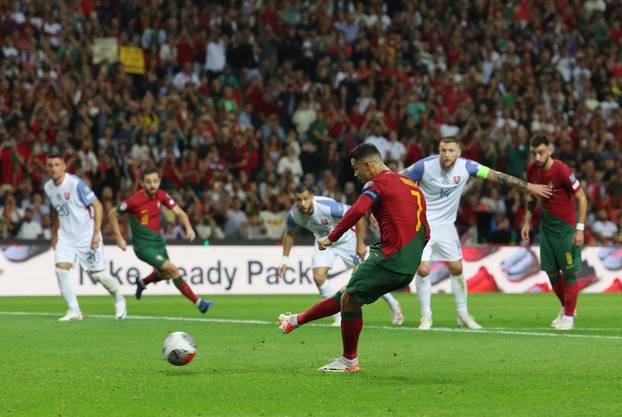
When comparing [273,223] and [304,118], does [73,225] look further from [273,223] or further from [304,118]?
[304,118]

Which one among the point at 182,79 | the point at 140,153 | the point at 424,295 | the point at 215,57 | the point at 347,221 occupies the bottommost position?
the point at 424,295

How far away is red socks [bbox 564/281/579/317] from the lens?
16.0 metres

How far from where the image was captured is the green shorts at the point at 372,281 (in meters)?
10.4

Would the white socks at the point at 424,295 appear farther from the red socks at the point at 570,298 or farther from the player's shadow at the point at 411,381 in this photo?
the player's shadow at the point at 411,381

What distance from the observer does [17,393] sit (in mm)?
9188

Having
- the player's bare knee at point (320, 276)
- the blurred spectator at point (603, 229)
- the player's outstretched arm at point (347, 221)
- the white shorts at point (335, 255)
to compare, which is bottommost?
the blurred spectator at point (603, 229)

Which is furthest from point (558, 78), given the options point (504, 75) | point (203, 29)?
point (203, 29)

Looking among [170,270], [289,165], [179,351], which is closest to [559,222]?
[170,270]

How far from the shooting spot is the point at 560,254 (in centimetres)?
1647

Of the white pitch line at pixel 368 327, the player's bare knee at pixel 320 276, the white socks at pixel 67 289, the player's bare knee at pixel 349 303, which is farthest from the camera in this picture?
the white socks at pixel 67 289

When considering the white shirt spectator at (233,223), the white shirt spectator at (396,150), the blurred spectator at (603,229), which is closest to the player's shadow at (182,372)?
the white shirt spectator at (233,223)

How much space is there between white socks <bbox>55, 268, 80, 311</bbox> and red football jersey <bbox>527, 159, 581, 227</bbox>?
6.76 meters

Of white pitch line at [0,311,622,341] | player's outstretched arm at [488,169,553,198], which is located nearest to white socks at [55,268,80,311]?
white pitch line at [0,311,622,341]

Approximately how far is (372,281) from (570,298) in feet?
21.1
